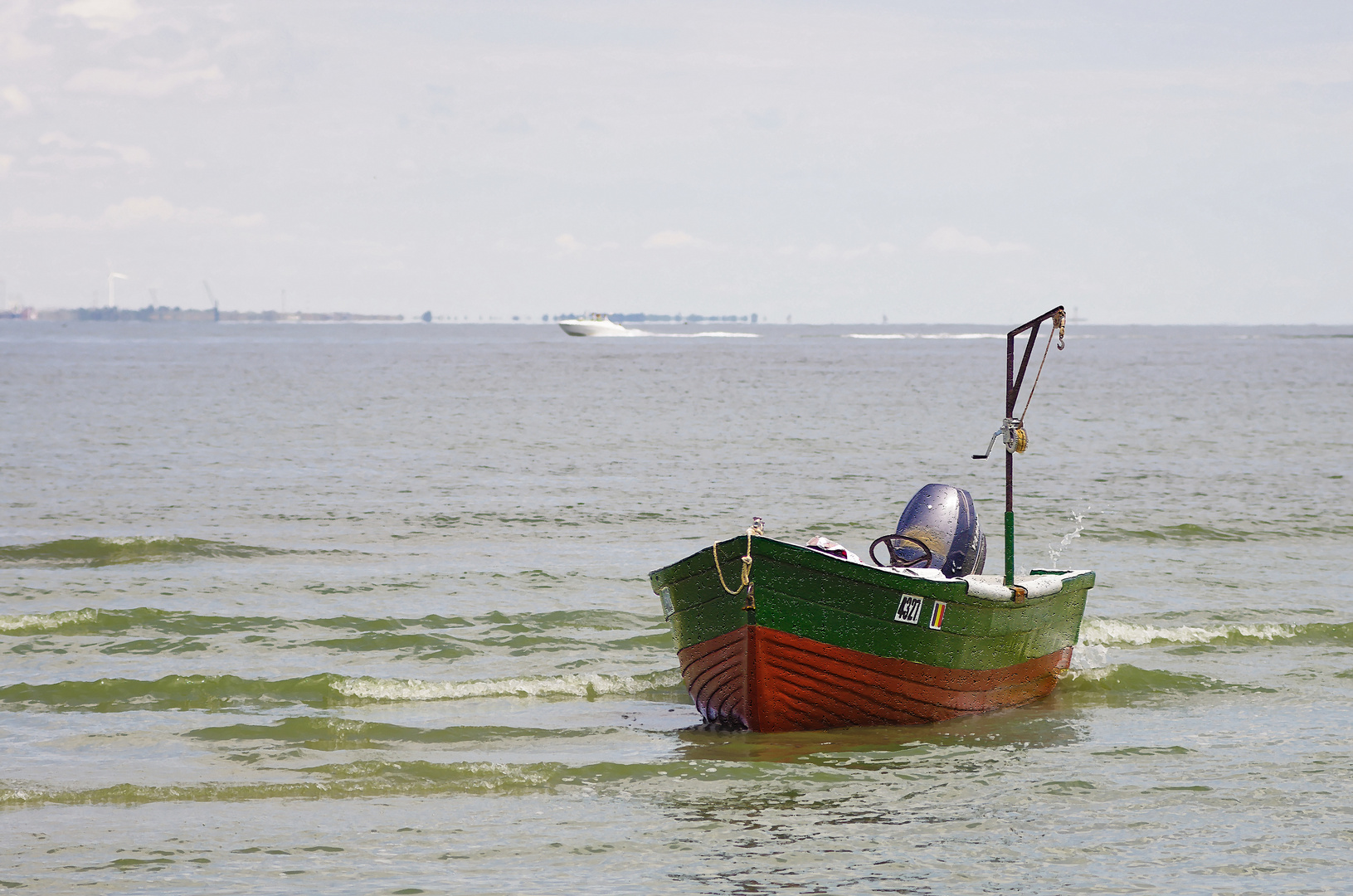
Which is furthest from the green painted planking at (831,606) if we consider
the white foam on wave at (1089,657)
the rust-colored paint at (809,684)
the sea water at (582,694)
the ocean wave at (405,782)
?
the white foam on wave at (1089,657)

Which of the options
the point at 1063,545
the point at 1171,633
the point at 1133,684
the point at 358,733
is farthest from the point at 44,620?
the point at 1063,545

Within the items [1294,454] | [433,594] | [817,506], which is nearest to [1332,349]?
[1294,454]

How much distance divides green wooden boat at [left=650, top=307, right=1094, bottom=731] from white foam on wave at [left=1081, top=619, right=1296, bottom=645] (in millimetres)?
4533

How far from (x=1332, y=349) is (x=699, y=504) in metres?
173

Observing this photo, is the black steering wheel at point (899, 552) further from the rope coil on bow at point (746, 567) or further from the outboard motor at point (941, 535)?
the rope coil on bow at point (746, 567)

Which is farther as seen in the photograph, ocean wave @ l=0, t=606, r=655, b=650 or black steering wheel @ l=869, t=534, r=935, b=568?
ocean wave @ l=0, t=606, r=655, b=650

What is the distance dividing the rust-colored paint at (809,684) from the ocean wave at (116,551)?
42.6ft

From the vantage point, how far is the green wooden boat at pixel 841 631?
11953 millimetres

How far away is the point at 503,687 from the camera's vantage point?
50.3ft

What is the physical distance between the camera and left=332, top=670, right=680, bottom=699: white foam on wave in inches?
594

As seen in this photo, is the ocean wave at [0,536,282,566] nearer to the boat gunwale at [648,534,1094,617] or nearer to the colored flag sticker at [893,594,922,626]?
the boat gunwale at [648,534,1094,617]

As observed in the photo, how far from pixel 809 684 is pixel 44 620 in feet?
35.6

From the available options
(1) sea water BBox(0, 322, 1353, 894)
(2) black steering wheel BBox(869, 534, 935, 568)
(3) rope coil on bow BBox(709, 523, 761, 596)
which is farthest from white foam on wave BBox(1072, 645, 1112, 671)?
(3) rope coil on bow BBox(709, 523, 761, 596)

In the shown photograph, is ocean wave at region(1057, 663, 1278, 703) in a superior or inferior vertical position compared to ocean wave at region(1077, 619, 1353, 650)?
inferior
